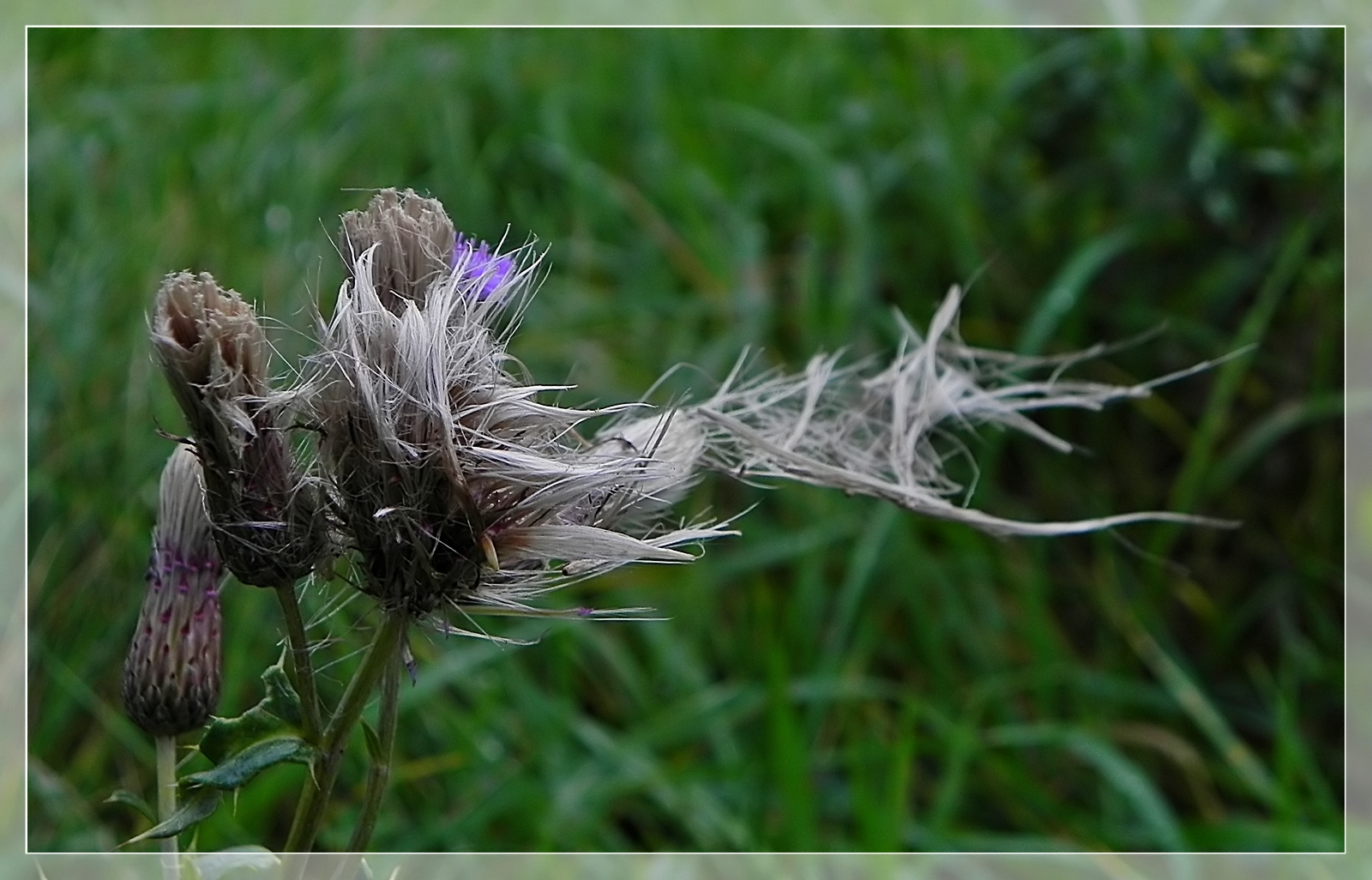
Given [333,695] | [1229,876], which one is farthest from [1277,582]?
[333,695]

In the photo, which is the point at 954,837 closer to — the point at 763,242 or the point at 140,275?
the point at 763,242

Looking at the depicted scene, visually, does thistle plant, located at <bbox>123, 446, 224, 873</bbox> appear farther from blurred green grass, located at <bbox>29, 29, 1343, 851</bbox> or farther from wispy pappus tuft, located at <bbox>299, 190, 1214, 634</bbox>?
blurred green grass, located at <bbox>29, 29, 1343, 851</bbox>

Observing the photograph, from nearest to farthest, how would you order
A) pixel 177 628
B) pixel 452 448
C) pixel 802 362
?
pixel 452 448
pixel 177 628
pixel 802 362

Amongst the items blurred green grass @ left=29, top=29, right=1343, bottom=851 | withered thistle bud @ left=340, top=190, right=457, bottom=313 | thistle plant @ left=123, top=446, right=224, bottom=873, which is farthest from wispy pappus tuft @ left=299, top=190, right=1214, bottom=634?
blurred green grass @ left=29, top=29, right=1343, bottom=851

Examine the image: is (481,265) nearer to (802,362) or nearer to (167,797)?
(167,797)

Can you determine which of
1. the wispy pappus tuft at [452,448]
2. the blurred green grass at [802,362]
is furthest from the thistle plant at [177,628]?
the blurred green grass at [802,362]

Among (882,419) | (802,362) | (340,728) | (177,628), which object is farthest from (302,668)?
(802,362)

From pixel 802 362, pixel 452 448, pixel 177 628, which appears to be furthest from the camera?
pixel 802 362
